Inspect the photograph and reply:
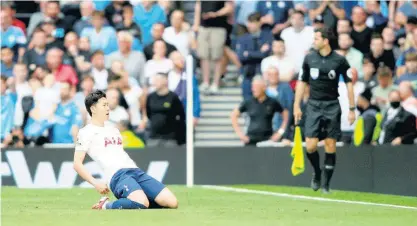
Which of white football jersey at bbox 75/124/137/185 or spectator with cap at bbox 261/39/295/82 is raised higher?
spectator with cap at bbox 261/39/295/82

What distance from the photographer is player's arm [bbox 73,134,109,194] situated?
41.5ft

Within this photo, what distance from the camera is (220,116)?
24109mm

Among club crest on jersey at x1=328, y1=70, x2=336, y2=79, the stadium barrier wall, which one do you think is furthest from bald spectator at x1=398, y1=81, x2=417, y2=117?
the stadium barrier wall

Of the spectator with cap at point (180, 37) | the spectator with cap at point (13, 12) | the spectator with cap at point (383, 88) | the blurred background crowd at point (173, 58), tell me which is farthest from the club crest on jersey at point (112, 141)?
the spectator with cap at point (13, 12)

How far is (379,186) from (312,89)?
196cm

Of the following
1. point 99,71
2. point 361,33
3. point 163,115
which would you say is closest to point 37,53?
point 99,71

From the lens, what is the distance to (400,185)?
1794cm

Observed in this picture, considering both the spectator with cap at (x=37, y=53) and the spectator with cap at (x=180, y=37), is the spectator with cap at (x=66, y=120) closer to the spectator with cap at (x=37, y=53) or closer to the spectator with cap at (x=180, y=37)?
the spectator with cap at (x=37, y=53)

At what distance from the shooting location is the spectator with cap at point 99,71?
23250mm

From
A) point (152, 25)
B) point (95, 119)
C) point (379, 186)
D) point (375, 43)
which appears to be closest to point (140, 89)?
point (152, 25)

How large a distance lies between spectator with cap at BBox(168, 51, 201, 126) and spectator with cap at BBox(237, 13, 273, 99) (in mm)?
1106

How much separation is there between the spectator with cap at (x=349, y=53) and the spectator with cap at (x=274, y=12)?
6.53 feet

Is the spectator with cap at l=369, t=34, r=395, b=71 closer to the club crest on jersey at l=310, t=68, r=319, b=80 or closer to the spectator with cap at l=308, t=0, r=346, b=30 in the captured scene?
the spectator with cap at l=308, t=0, r=346, b=30

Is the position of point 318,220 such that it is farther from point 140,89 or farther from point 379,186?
point 140,89
